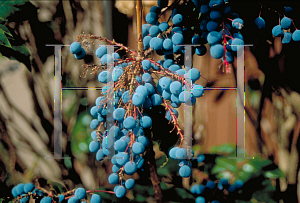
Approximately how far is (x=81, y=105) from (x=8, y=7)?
586mm

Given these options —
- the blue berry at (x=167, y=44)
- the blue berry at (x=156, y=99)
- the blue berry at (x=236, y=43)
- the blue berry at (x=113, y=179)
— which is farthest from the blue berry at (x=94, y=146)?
the blue berry at (x=236, y=43)

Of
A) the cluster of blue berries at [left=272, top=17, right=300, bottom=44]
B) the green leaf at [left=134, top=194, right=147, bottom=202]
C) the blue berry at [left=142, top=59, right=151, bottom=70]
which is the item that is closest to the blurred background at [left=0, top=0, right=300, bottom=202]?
the green leaf at [left=134, top=194, right=147, bottom=202]

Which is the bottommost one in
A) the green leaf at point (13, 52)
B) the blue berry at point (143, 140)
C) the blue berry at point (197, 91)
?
the blue berry at point (143, 140)

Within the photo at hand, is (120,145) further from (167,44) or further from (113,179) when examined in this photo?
(167,44)

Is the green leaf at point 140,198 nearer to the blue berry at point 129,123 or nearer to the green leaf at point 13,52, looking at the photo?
the blue berry at point 129,123

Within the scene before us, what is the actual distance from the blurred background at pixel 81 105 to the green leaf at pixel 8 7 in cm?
14

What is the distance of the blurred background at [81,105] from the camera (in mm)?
1112

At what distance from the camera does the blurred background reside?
1112 millimetres

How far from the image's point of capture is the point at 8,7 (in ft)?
2.98

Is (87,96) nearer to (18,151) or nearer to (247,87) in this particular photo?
(18,151)

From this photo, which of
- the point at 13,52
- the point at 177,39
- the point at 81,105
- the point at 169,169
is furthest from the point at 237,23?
the point at 81,105

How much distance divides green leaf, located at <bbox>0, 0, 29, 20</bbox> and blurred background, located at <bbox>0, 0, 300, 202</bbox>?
0.14 metres

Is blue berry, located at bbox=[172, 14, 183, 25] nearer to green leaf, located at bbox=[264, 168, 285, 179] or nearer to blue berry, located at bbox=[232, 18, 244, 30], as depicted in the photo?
blue berry, located at bbox=[232, 18, 244, 30]

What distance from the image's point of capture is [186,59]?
63cm
